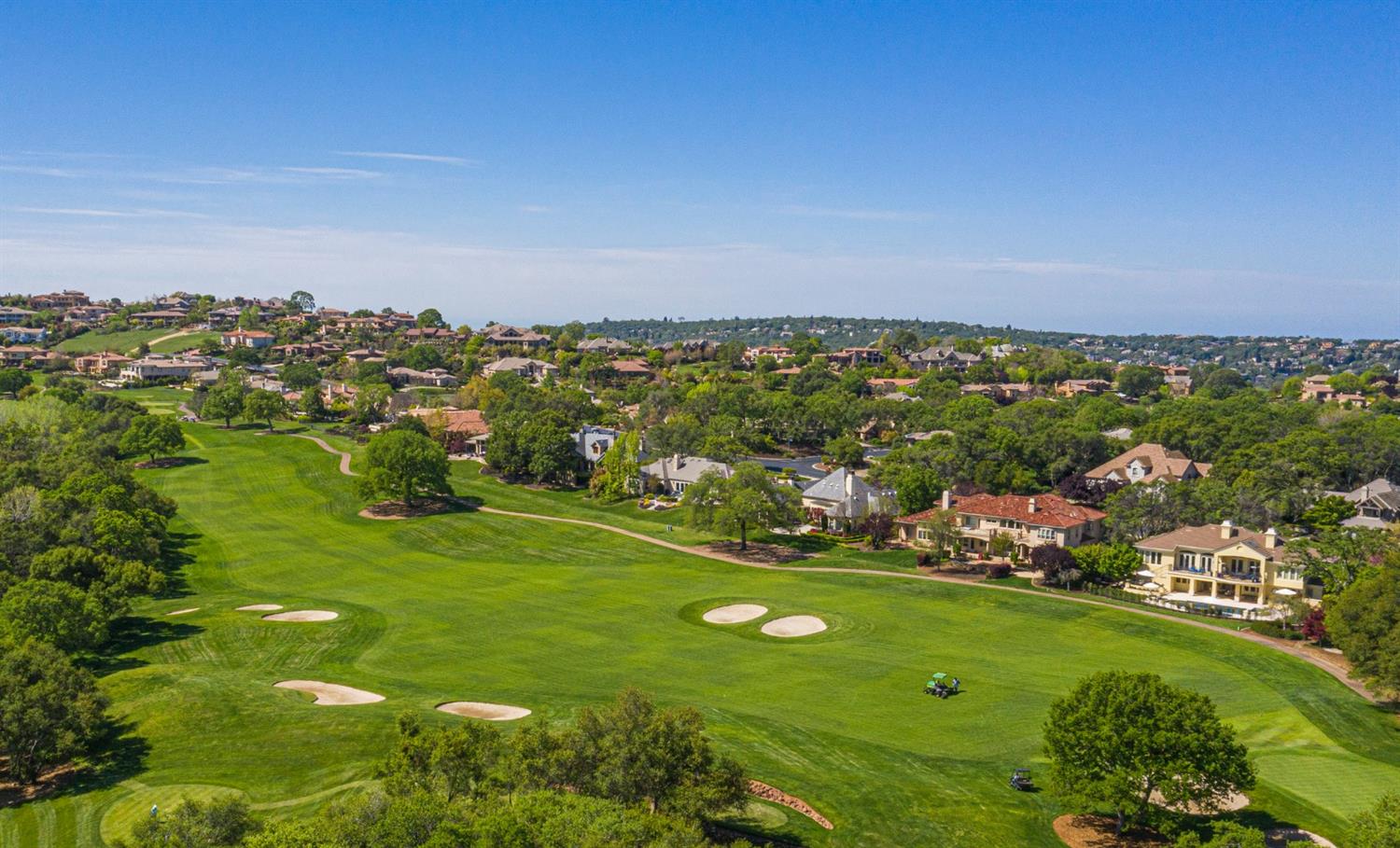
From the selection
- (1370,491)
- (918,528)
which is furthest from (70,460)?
(1370,491)

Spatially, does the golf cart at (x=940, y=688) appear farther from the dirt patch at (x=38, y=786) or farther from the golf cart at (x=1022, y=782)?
the dirt patch at (x=38, y=786)

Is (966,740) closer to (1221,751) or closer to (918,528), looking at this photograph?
(1221,751)

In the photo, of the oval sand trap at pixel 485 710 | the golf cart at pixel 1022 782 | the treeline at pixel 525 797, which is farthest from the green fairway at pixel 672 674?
the treeline at pixel 525 797

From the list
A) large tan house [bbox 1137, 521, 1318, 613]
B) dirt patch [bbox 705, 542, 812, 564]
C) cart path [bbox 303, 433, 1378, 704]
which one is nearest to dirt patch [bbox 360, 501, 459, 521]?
cart path [bbox 303, 433, 1378, 704]

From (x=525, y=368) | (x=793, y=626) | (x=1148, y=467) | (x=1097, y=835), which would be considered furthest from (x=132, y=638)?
(x=525, y=368)

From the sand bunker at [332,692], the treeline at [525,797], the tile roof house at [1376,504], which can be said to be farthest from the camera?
the tile roof house at [1376,504]

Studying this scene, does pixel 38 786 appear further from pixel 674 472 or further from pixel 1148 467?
pixel 1148 467
